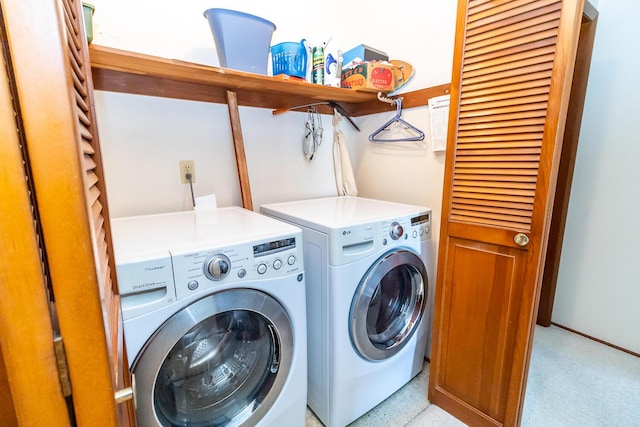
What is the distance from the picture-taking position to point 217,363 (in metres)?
1.08

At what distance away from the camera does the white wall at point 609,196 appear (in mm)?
1706

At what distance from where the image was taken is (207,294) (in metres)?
0.92

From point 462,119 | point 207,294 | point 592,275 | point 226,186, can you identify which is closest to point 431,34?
point 462,119

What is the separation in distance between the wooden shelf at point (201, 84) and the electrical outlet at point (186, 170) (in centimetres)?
31

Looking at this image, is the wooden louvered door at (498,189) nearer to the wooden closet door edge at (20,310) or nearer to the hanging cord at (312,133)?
the hanging cord at (312,133)

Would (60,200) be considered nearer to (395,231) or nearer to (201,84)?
(395,231)

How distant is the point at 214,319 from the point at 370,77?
4.42 ft

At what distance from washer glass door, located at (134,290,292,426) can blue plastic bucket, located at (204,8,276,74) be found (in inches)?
37.1

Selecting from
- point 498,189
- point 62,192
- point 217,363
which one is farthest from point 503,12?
point 217,363

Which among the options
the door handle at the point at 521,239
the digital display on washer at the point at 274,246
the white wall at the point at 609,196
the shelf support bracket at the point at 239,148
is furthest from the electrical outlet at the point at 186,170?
the white wall at the point at 609,196

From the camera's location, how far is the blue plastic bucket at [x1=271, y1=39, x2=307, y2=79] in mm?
1390

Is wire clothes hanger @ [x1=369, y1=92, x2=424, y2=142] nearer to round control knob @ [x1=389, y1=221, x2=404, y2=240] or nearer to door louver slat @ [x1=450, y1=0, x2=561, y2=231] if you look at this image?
door louver slat @ [x1=450, y1=0, x2=561, y2=231]

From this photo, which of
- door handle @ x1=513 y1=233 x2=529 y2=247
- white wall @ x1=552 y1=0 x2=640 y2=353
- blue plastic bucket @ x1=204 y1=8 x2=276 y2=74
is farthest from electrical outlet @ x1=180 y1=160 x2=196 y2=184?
white wall @ x1=552 y1=0 x2=640 y2=353

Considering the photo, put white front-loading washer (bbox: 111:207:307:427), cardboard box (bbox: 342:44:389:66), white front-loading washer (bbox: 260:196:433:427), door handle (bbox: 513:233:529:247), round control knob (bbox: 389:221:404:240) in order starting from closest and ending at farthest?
white front-loading washer (bbox: 111:207:307:427), door handle (bbox: 513:233:529:247), white front-loading washer (bbox: 260:196:433:427), round control knob (bbox: 389:221:404:240), cardboard box (bbox: 342:44:389:66)
